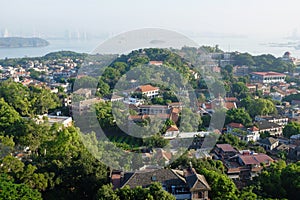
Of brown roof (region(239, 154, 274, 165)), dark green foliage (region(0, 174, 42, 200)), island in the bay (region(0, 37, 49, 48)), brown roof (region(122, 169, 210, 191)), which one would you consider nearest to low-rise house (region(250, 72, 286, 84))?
brown roof (region(239, 154, 274, 165))

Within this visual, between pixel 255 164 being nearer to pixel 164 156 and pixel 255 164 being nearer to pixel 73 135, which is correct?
pixel 164 156

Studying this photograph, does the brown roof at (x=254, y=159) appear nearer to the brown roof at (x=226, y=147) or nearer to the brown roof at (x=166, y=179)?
the brown roof at (x=226, y=147)

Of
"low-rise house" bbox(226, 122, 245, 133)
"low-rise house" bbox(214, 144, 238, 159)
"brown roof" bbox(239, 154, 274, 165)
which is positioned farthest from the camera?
"low-rise house" bbox(226, 122, 245, 133)

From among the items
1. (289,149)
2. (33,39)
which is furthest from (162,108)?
(33,39)

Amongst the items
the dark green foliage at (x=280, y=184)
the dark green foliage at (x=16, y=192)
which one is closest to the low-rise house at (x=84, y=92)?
the dark green foliage at (x=16, y=192)

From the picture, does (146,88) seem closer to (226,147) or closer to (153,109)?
(153,109)

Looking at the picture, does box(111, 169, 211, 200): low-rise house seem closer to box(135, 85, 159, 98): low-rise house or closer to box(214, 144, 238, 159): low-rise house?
box(214, 144, 238, 159): low-rise house
